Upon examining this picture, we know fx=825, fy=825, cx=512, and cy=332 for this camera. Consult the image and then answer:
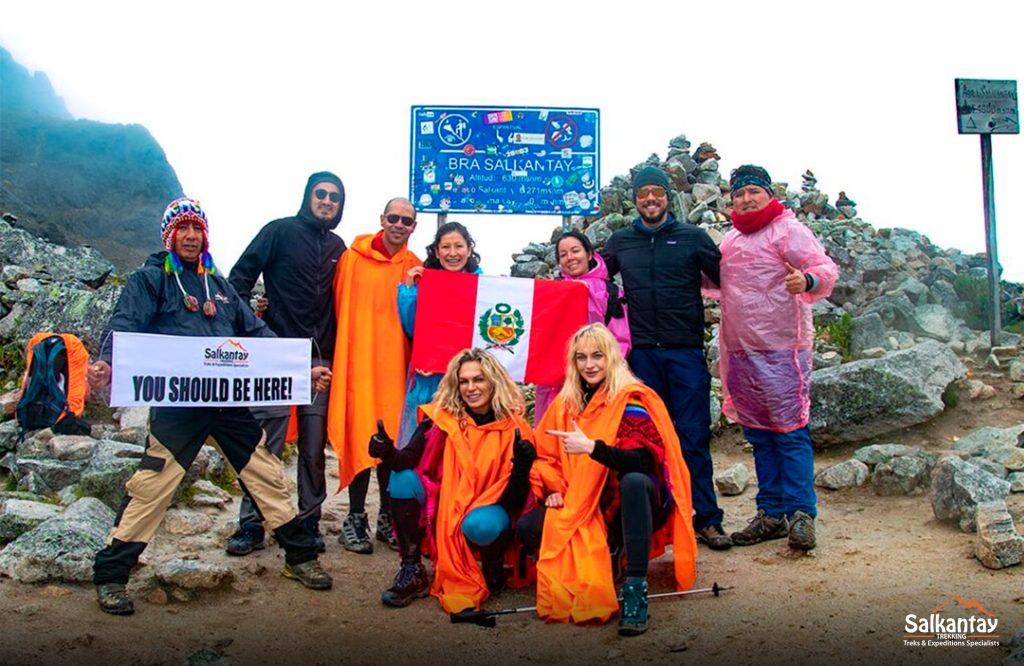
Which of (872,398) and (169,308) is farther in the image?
(872,398)

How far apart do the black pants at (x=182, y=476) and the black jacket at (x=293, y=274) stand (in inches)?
41.6

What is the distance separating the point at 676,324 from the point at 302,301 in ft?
8.56

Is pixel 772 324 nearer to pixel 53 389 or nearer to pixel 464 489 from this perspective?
pixel 464 489

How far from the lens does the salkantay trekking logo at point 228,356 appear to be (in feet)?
15.7

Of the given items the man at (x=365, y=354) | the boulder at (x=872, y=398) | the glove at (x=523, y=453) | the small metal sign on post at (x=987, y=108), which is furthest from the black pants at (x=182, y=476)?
the small metal sign on post at (x=987, y=108)

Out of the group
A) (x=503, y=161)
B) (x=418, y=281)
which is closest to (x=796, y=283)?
(x=418, y=281)

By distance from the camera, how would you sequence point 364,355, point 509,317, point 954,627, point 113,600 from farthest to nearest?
point 509,317
point 364,355
point 113,600
point 954,627

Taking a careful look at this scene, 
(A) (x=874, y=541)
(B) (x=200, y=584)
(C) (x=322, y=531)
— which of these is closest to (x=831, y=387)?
(A) (x=874, y=541)

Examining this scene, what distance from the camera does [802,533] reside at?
5383 mm

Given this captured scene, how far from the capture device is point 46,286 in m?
11.5

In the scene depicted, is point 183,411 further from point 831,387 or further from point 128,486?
point 831,387

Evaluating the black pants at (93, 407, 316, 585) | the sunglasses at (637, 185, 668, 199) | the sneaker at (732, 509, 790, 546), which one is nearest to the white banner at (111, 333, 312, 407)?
the black pants at (93, 407, 316, 585)

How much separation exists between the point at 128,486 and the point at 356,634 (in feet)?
4.87

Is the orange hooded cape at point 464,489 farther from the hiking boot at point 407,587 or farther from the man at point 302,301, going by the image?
the man at point 302,301
